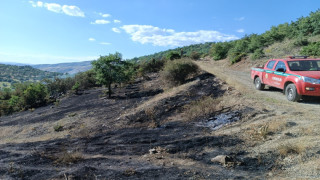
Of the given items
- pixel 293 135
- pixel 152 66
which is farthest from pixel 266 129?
pixel 152 66

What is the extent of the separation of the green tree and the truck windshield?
1589 centimetres

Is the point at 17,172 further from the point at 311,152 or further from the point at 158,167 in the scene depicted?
the point at 311,152

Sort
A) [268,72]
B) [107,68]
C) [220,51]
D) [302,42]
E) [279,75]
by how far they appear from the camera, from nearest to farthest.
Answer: [279,75], [268,72], [107,68], [302,42], [220,51]

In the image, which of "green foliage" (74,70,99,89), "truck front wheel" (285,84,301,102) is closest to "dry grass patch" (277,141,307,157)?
"truck front wheel" (285,84,301,102)

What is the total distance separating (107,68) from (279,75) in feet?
52.9

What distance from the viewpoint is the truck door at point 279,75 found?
846 cm

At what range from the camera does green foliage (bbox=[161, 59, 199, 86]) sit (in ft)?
53.4

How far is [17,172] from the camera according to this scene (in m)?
4.75

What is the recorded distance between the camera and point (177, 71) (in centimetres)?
1634

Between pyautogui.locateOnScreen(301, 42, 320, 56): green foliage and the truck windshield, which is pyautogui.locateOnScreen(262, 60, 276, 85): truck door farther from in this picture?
pyautogui.locateOnScreen(301, 42, 320, 56): green foliage

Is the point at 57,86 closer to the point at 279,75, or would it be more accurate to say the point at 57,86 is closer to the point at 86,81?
the point at 86,81

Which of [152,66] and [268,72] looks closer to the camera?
[268,72]

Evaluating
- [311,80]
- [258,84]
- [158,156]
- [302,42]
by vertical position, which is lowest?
[158,156]

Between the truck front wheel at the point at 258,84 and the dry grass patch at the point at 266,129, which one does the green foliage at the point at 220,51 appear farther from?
the dry grass patch at the point at 266,129
